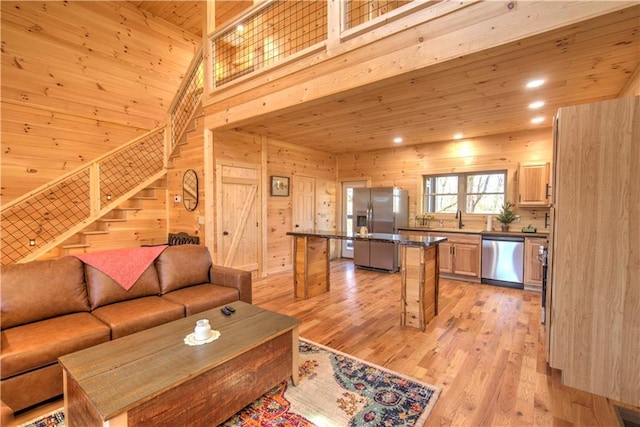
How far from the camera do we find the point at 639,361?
1.89 metres

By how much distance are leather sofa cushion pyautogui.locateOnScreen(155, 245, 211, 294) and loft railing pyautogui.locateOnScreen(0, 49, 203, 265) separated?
2087 millimetres

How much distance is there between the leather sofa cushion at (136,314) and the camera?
2.26 meters

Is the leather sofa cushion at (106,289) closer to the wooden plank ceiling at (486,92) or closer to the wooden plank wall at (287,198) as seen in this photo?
the wooden plank ceiling at (486,92)

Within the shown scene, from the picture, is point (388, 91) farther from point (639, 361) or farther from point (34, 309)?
point (34, 309)

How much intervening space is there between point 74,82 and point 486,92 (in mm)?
5933

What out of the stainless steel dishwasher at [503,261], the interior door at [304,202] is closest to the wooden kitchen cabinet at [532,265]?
the stainless steel dishwasher at [503,261]

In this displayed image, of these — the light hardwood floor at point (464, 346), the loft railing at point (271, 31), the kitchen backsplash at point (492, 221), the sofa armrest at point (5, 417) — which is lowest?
the light hardwood floor at point (464, 346)

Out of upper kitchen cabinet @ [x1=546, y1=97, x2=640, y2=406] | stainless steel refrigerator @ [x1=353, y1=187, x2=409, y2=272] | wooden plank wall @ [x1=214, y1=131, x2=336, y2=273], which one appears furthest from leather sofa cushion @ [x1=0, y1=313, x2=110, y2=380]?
stainless steel refrigerator @ [x1=353, y1=187, x2=409, y2=272]

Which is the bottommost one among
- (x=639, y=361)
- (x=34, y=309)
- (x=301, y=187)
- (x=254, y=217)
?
(x=639, y=361)

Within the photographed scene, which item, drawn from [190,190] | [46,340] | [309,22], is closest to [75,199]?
[190,190]

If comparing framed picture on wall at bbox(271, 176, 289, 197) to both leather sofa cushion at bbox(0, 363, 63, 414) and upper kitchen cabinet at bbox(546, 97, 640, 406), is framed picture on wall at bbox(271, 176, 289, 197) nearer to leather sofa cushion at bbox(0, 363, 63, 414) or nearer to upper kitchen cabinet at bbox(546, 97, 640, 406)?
leather sofa cushion at bbox(0, 363, 63, 414)

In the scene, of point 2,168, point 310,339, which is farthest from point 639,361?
point 2,168

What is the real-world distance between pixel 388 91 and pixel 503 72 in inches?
43.0

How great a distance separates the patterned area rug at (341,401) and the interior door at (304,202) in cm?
400
